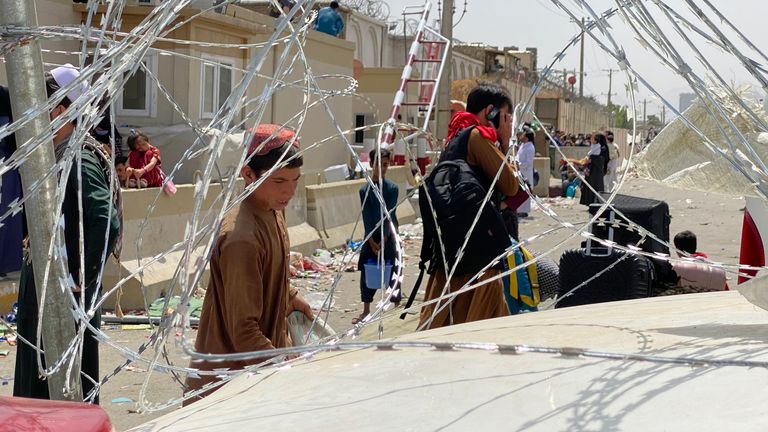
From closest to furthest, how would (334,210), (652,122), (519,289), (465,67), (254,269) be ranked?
1. (254,269)
2. (519,289)
3. (652,122)
4. (334,210)
5. (465,67)

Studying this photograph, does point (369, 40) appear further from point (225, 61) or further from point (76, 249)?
point (76, 249)

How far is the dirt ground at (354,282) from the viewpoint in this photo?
623cm

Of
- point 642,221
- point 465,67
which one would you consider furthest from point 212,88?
point 465,67

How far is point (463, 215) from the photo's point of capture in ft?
16.4

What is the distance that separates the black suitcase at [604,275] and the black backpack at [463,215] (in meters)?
1.34

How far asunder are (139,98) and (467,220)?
41.6 ft

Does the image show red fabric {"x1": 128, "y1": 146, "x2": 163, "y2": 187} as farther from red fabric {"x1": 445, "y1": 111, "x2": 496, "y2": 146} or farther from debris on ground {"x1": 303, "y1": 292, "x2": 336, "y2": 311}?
red fabric {"x1": 445, "y1": 111, "x2": 496, "y2": 146}

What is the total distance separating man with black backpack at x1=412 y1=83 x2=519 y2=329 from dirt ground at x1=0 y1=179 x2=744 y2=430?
0.77 m

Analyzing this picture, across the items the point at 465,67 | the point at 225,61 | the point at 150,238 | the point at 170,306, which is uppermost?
the point at 465,67

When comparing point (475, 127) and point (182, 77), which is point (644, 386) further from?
point (182, 77)

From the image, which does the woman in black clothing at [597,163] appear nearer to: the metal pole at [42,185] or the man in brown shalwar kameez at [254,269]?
the man in brown shalwar kameez at [254,269]

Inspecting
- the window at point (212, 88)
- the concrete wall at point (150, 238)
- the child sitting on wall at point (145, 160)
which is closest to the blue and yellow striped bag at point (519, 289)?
the concrete wall at point (150, 238)

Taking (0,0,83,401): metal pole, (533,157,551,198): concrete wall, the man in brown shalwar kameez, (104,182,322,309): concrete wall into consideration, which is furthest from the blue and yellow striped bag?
(533,157,551,198): concrete wall

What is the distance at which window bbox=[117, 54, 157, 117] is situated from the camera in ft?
54.0
